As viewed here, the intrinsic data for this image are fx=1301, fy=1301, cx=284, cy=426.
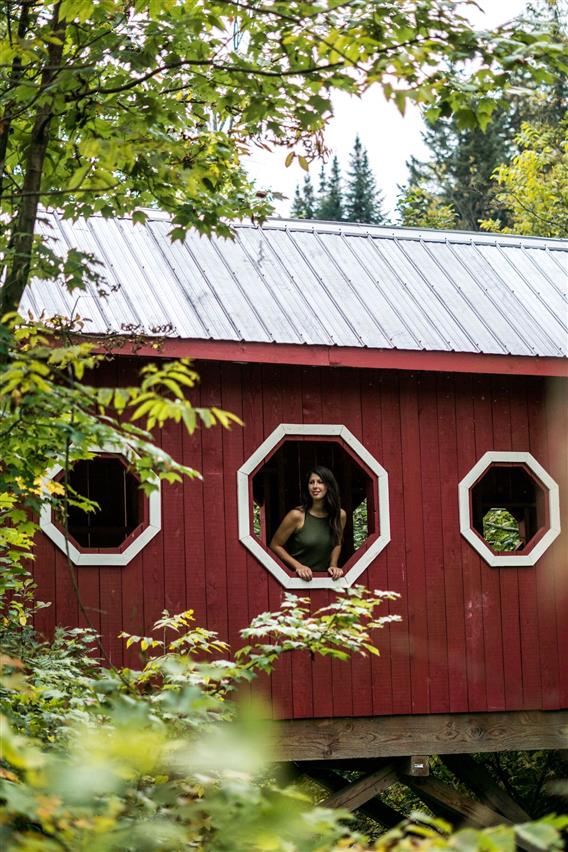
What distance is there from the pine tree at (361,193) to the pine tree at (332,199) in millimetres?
301

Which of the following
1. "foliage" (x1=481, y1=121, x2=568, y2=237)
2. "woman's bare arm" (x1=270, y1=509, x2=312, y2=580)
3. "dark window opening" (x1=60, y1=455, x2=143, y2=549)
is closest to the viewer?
"woman's bare arm" (x1=270, y1=509, x2=312, y2=580)

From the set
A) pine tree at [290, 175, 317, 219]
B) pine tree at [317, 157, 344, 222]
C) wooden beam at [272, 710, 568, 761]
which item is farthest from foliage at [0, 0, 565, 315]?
pine tree at [290, 175, 317, 219]

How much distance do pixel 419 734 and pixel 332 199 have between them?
38484 mm

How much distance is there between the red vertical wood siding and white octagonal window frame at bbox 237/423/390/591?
0.06 m

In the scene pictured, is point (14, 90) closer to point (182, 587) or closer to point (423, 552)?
point (182, 587)

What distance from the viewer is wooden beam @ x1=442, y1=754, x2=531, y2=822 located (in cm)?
1023

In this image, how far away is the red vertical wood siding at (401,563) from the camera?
8.98 m

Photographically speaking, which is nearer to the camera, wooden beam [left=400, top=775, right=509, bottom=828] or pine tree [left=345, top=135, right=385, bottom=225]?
wooden beam [left=400, top=775, right=509, bottom=828]

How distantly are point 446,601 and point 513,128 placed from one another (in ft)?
110

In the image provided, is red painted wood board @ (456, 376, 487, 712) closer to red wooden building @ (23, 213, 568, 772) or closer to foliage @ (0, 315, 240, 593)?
red wooden building @ (23, 213, 568, 772)

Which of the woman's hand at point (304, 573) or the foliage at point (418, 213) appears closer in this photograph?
the woman's hand at point (304, 573)

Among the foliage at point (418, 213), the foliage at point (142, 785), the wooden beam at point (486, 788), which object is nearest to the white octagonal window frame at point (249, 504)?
the wooden beam at point (486, 788)

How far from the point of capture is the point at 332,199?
46562mm

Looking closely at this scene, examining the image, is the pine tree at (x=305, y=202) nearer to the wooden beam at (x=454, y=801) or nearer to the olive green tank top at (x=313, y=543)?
the wooden beam at (x=454, y=801)
